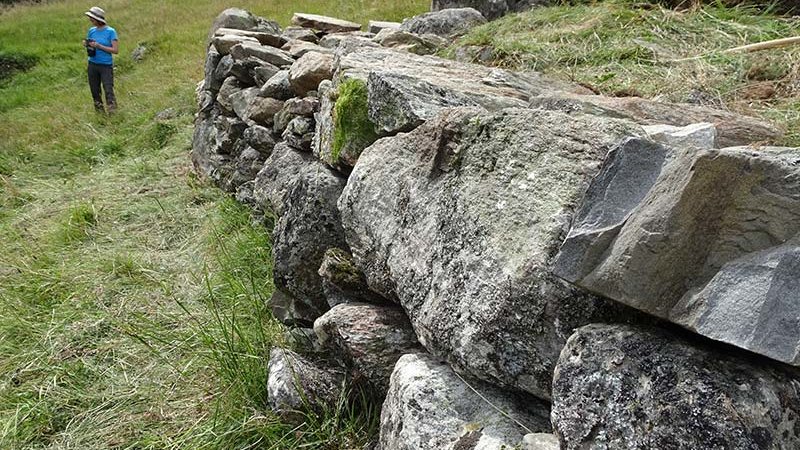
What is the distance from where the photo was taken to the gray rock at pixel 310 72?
6027 millimetres

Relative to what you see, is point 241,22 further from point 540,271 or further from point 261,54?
point 540,271

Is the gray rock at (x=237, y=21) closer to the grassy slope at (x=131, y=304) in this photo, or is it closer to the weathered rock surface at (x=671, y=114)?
the grassy slope at (x=131, y=304)

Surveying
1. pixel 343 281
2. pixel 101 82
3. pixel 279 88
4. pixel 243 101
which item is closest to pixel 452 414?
pixel 343 281

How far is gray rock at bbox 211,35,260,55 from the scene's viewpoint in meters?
8.71

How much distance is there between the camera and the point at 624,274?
5.74 ft

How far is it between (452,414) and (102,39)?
13.6m

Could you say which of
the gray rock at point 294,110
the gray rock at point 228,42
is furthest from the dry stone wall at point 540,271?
the gray rock at point 228,42

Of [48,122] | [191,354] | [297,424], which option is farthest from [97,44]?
[297,424]

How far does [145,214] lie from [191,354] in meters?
3.81

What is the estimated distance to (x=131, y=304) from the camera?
5.33 meters

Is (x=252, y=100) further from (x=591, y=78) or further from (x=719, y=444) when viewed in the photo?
(x=719, y=444)

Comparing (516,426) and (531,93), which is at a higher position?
(531,93)

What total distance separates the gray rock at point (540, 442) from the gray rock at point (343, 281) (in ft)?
4.91

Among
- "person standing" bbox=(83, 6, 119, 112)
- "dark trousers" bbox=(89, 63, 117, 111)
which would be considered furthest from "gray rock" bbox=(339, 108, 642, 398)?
"dark trousers" bbox=(89, 63, 117, 111)
